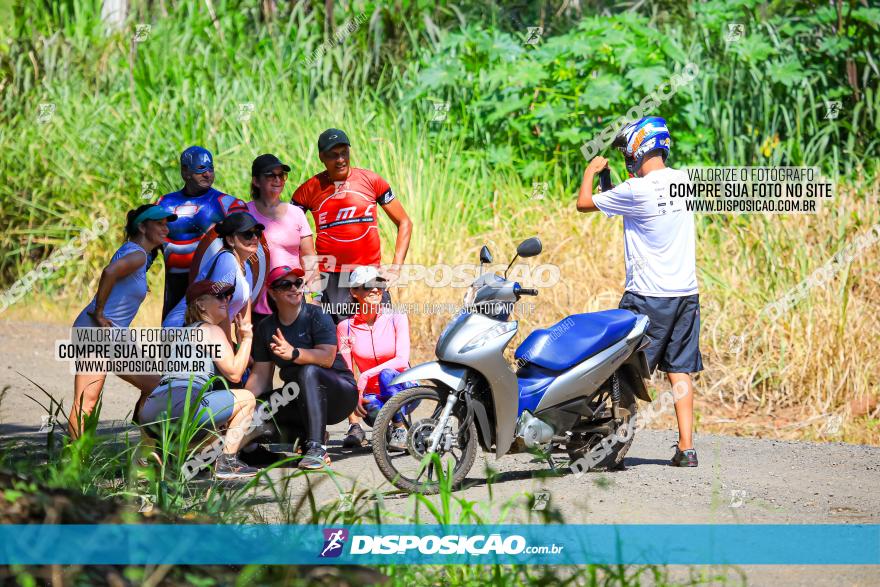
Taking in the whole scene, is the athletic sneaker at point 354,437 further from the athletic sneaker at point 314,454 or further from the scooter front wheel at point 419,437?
the scooter front wheel at point 419,437

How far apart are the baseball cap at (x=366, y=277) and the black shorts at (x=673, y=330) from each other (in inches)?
63.2

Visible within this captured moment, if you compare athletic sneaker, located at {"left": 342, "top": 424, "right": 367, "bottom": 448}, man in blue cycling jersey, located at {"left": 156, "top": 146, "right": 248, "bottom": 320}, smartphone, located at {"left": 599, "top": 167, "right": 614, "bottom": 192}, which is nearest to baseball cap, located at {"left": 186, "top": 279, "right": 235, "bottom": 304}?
man in blue cycling jersey, located at {"left": 156, "top": 146, "right": 248, "bottom": 320}

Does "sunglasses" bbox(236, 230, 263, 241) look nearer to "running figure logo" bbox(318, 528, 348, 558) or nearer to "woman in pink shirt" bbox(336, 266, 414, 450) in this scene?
"woman in pink shirt" bbox(336, 266, 414, 450)

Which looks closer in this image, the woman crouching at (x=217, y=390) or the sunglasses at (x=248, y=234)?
the woman crouching at (x=217, y=390)

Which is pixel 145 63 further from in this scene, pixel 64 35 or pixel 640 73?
pixel 640 73

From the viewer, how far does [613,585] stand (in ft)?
13.9

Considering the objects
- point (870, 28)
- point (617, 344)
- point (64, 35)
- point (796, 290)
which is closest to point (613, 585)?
point (617, 344)

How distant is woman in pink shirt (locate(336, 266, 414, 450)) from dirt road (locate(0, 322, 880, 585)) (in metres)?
0.38

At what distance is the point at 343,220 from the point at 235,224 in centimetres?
132

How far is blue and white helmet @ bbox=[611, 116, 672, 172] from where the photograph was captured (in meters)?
7.00

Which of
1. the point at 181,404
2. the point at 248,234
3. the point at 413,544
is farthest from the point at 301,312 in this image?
the point at 413,544

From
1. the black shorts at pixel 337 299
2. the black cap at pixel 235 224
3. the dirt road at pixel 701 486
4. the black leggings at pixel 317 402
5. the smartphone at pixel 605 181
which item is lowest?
the dirt road at pixel 701 486

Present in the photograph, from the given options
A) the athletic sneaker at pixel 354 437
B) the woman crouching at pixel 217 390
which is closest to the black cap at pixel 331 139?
the woman crouching at pixel 217 390

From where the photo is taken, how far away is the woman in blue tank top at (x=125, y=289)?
6781 millimetres
